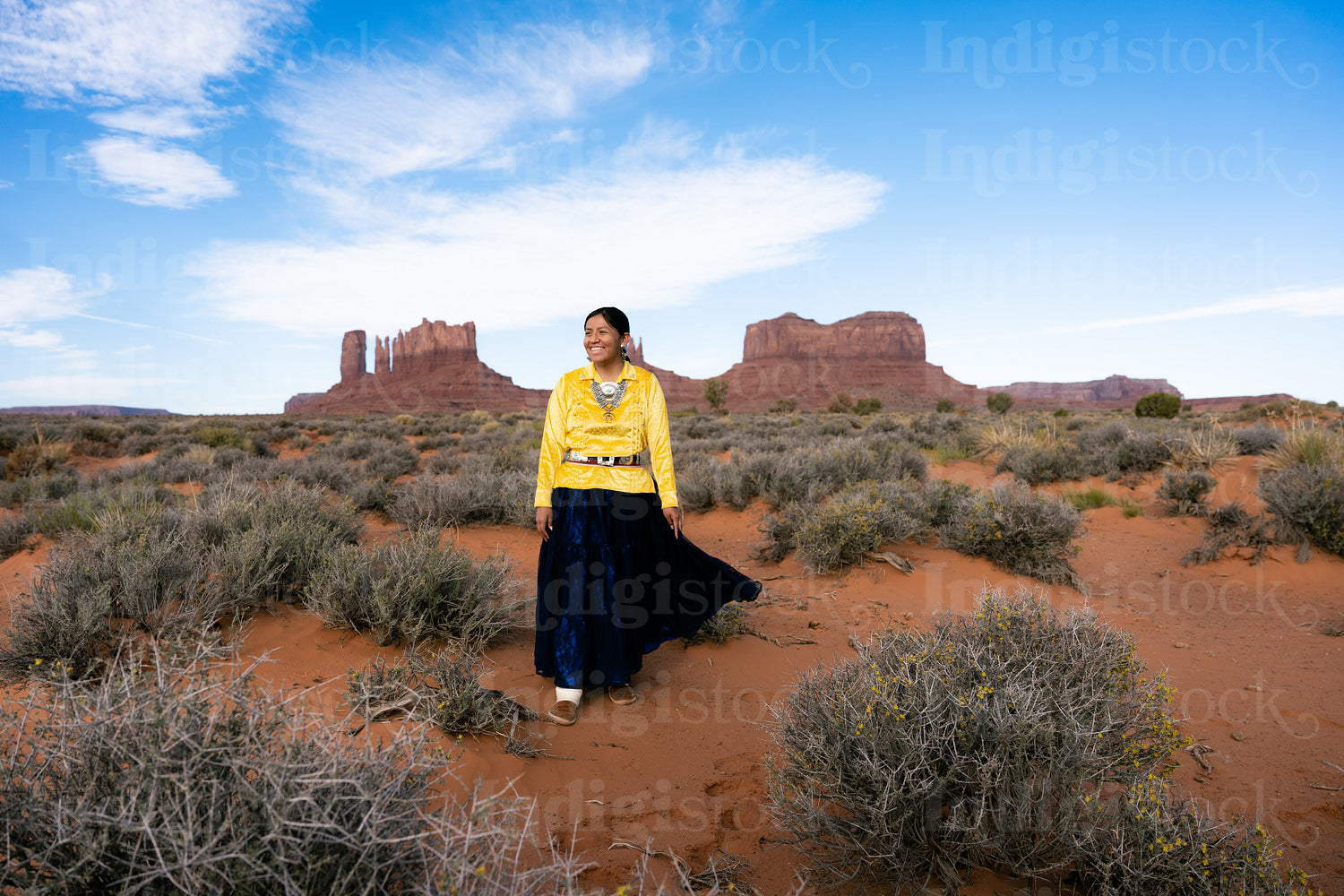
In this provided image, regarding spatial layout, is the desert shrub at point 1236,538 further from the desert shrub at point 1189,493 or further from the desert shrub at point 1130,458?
the desert shrub at point 1130,458

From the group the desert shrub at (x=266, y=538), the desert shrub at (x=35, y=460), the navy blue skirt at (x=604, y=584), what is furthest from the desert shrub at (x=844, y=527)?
the desert shrub at (x=35, y=460)

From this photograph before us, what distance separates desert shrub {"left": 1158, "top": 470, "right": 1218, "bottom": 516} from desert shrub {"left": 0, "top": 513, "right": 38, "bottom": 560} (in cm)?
1318

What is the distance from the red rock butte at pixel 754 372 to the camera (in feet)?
275

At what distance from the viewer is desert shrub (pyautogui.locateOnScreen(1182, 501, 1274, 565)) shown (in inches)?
Result: 259

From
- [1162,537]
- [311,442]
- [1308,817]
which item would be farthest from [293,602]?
[311,442]

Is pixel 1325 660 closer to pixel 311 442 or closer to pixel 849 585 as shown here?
pixel 849 585

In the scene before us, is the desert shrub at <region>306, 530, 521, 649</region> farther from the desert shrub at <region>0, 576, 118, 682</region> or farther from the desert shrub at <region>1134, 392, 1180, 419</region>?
the desert shrub at <region>1134, 392, 1180, 419</region>

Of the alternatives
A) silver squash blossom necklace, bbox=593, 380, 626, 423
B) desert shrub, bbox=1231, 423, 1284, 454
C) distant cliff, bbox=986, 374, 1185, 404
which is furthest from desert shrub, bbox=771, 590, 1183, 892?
distant cliff, bbox=986, 374, 1185, 404

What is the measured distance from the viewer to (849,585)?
19.6 ft

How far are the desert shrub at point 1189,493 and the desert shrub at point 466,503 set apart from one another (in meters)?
8.48

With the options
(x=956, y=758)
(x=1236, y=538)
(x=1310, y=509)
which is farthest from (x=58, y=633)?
(x=1310, y=509)

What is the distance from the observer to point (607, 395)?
3.59 m

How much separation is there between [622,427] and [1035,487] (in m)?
9.44

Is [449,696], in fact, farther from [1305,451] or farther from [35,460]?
[35,460]
